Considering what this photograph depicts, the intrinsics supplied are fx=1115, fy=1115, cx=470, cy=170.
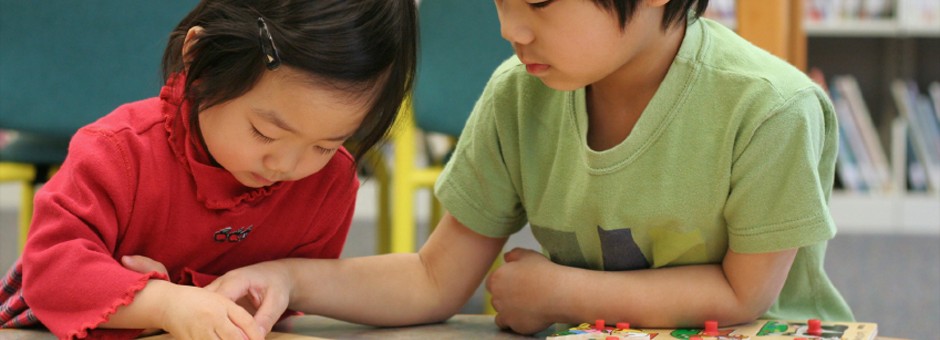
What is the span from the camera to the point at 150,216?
38.9 inches

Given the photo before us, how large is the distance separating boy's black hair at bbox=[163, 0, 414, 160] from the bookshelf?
6.64 feet

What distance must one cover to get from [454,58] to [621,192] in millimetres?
816

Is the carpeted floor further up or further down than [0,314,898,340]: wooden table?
further down

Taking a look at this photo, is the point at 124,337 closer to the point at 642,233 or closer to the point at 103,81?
the point at 642,233

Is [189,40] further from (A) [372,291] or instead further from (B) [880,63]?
(B) [880,63]

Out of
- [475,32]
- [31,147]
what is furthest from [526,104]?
[31,147]

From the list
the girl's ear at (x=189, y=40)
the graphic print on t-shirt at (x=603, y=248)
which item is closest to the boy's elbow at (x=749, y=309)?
the graphic print on t-shirt at (x=603, y=248)

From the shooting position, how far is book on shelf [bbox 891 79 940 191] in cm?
322

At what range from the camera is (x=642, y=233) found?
1030 mm

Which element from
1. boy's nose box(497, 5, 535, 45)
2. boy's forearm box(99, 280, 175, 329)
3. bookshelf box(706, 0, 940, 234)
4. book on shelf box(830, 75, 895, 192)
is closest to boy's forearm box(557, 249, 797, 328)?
boy's nose box(497, 5, 535, 45)

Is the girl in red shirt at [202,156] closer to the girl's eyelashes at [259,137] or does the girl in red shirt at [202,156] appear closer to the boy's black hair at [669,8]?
the girl's eyelashes at [259,137]

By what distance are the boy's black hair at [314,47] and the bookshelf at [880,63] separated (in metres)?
2.02

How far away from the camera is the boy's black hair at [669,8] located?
36.2 inches

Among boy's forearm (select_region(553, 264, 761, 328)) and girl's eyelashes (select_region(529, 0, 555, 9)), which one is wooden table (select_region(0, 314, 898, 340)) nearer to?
boy's forearm (select_region(553, 264, 761, 328))
